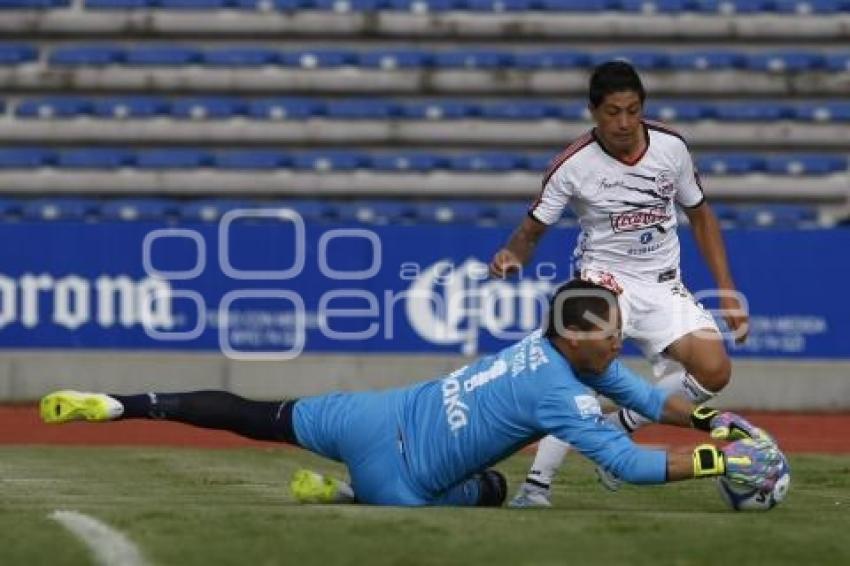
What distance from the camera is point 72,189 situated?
74.3 ft

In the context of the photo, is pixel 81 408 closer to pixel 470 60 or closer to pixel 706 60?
pixel 470 60

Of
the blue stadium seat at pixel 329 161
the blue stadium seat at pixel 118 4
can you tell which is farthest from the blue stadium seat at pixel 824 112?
the blue stadium seat at pixel 118 4

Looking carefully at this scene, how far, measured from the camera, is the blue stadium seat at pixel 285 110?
23516 millimetres

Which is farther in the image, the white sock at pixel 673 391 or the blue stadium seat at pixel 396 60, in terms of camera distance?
the blue stadium seat at pixel 396 60

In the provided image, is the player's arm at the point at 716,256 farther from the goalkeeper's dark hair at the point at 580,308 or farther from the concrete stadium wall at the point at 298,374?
the concrete stadium wall at the point at 298,374

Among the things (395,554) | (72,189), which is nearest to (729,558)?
(395,554)

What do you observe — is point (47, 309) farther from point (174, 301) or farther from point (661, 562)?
point (661, 562)

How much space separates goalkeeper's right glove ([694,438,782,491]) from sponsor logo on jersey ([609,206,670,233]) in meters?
2.08

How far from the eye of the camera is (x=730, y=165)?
75.5 feet

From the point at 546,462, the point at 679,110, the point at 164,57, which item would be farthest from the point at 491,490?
the point at 164,57

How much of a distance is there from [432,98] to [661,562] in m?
17.3

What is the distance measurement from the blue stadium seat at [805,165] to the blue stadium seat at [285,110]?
17.6 ft

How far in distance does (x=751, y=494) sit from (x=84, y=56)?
1646 centimetres

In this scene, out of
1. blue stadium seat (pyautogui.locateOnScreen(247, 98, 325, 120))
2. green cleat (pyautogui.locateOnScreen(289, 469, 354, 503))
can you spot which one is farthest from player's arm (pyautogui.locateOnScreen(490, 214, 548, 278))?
blue stadium seat (pyautogui.locateOnScreen(247, 98, 325, 120))
